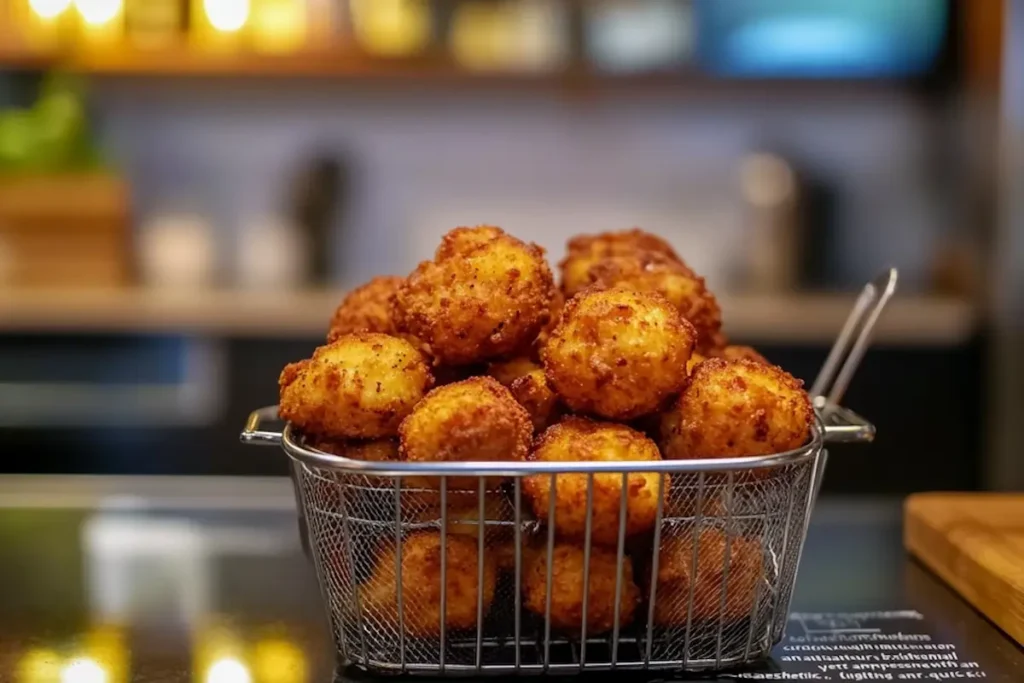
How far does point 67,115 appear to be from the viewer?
2951 mm

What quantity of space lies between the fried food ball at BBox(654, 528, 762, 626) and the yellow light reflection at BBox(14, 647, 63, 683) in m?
0.44

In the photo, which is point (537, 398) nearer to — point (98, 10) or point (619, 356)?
point (619, 356)

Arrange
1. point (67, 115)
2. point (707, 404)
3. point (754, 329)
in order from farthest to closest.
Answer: point (67, 115), point (754, 329), point (707, 404)

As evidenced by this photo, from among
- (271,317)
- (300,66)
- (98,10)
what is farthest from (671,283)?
(98,10)

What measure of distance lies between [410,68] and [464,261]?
86.7 inches

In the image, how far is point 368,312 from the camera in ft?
3.26

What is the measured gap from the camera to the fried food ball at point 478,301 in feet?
2.83

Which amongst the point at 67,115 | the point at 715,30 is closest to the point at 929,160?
the point at 715,30

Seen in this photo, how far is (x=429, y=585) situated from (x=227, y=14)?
2532mm

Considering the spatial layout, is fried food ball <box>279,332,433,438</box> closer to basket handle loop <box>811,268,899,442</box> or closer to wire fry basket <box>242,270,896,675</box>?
wire fry basket <box>242,270,896,675</box>

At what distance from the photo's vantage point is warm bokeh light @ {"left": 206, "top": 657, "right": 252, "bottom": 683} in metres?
0.83

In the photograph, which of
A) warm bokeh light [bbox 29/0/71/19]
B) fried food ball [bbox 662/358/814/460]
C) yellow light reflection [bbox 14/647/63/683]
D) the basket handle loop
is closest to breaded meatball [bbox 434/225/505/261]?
fried food ball [bbox 662/358/814/460]

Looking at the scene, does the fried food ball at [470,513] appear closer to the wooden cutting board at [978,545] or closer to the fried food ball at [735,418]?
the fried food ball at [735,418]

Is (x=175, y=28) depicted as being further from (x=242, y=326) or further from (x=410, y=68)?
(x=242, y=326)
